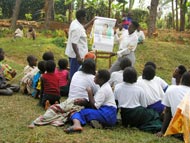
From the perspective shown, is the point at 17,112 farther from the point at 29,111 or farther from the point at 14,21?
the point at 14,21

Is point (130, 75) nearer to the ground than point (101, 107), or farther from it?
farther from it

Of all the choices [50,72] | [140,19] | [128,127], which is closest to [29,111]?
[50,72]

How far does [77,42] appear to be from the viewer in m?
7.14

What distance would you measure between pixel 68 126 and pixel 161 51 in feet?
33.0

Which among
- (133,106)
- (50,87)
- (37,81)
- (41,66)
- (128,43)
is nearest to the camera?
(133,106)

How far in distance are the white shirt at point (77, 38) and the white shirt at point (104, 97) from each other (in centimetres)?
171

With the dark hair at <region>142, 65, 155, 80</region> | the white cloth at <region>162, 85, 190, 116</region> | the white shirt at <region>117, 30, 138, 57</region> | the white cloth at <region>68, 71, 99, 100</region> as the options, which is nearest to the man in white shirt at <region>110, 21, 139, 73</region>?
the white shirt at <region>117, 30, 138, 57</region>

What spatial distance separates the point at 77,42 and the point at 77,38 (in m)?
0.08

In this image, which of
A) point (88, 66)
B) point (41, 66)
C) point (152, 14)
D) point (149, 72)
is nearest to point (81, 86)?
point (88, 66)

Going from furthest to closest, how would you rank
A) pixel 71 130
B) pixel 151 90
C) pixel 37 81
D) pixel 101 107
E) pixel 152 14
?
pixel 152 14 < pixel 37 81 < pixel 151 90 < pixel 101 107 < pixel 71 130

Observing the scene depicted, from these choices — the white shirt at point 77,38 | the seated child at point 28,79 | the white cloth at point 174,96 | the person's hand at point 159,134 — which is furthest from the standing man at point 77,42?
the person's hand at point 159,134

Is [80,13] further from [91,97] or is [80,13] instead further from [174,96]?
[174,96]

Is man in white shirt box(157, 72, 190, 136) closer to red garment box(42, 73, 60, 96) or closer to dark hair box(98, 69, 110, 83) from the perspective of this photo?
dark hair box(98, 69, 110, 83)

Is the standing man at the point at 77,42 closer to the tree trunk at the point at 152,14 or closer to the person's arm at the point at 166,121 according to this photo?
the person's arm at the point at 166,121
